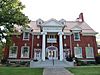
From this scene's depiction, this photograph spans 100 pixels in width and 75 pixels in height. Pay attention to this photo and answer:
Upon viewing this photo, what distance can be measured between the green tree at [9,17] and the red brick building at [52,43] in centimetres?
1263

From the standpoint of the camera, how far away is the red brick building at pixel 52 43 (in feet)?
98.2

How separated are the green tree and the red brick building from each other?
1263 cm

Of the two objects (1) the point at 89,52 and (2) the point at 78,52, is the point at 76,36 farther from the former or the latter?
(1) the point at 89,52

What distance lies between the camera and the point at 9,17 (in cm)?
1575

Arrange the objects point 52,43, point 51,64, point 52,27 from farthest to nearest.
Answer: point 52,43 < point 52,27 < point 51,64

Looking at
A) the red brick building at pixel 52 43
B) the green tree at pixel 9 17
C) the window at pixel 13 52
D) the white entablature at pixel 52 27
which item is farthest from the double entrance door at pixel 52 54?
the green tree at pixel 9 17

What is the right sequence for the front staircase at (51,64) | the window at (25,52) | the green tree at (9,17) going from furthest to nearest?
the window at (25,52), the front staircase at (51,64), the green tree at (9,17)

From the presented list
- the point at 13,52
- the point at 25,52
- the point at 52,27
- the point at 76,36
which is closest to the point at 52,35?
the point at 52,27

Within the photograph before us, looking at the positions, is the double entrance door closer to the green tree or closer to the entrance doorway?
the entrance doorway

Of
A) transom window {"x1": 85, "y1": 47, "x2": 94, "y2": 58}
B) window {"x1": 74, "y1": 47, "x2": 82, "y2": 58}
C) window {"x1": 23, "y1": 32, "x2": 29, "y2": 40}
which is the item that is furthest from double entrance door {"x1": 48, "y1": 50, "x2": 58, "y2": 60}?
transom window {"x1": 85, "y1": 47, "x2": 94, "y2": 58}

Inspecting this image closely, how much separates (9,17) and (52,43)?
16.5 meters

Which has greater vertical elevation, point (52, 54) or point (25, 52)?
point (25, 52)

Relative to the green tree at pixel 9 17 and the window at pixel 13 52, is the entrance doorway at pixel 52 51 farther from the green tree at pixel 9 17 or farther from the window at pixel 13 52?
the green tree at pixel 9 17

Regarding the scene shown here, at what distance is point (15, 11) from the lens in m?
16.8
